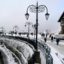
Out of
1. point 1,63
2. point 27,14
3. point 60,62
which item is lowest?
point 1,63

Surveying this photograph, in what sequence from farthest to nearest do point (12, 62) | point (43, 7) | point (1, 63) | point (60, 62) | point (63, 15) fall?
point (63, 15), point (1, 63), point (12, 62), point (43, 7), point (60, 62)

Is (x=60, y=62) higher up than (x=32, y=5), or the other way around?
(x=32, y=5)

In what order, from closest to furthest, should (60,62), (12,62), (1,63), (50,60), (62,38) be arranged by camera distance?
(50,60), (60,62), (12,62), (1,63), (62,38)

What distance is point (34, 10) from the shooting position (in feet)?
67.3

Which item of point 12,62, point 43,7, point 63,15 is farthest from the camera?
point 63,15

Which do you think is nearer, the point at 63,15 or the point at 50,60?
the point at 50,60

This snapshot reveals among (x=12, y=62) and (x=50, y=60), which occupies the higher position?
(x=50, y=60)

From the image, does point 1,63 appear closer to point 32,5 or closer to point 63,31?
point 32,5

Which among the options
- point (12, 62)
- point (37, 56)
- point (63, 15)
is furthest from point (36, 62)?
point (63, 15)

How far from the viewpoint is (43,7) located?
20.9 m

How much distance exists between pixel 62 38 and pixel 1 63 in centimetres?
2158

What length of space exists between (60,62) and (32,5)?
487cm

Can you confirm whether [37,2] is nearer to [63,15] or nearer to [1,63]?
[1,63]

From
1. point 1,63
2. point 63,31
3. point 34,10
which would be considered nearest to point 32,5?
point 34,10
